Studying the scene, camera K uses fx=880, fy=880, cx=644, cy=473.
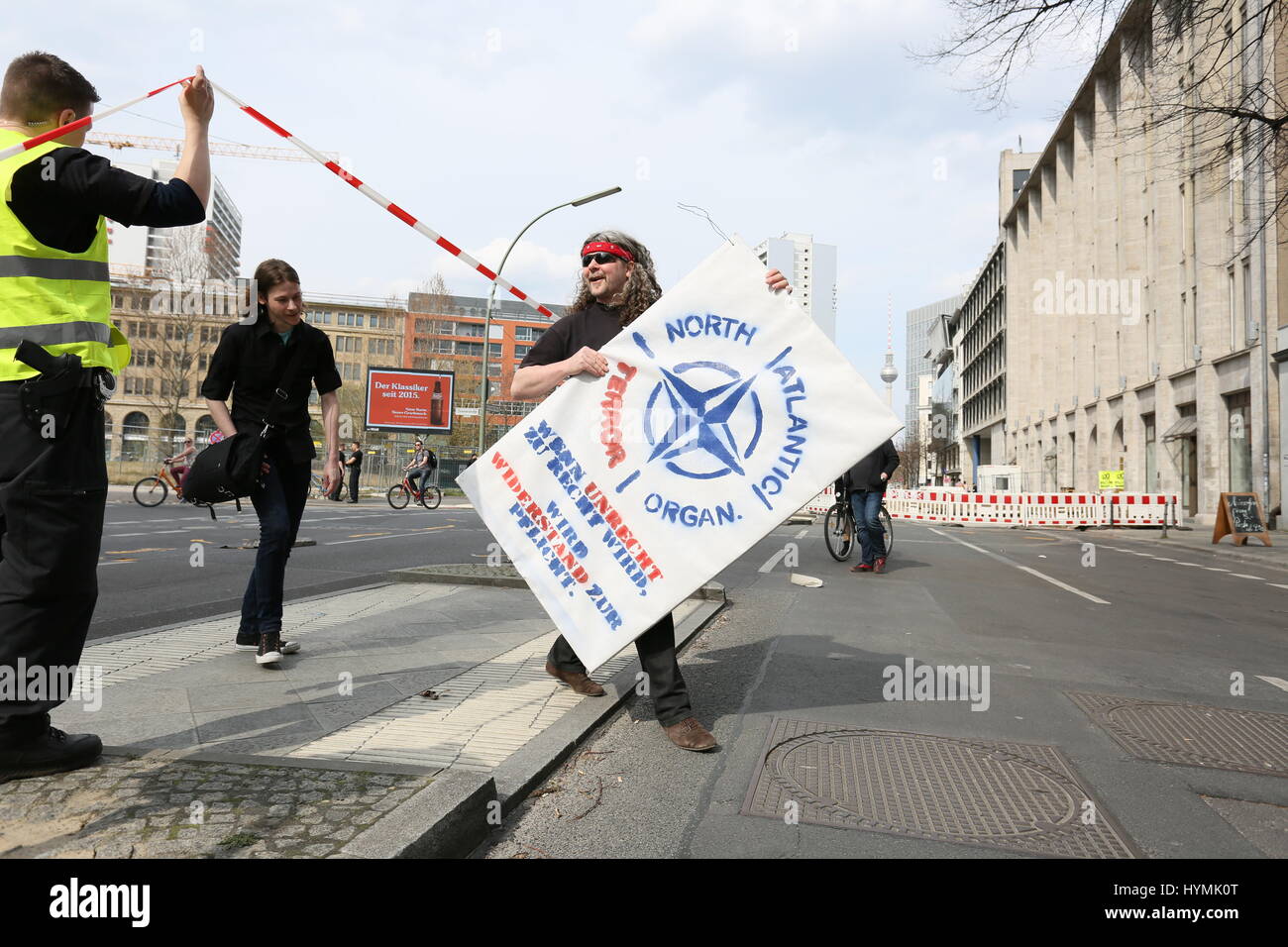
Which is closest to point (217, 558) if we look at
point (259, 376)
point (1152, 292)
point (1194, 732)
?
point (259, 376)

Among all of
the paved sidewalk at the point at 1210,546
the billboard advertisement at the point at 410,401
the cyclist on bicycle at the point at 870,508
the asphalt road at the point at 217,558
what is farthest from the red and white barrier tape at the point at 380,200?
the billboard advertisement at the point at 410,401

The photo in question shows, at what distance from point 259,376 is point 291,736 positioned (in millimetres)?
2048

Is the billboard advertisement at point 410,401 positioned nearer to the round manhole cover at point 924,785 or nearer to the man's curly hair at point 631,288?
the man's curly hair at point 631,288

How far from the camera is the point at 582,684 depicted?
4031 millimetres

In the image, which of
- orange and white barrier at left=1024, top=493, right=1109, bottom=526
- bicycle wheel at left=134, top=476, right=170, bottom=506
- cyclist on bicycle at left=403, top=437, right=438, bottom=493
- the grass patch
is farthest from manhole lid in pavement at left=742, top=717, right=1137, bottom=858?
orange and white barrier at left=1024, top=493, right=1109, bottom=526

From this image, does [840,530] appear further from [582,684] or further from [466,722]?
[466,722]

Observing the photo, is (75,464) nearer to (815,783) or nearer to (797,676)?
(815,783)

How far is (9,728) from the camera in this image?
2.56m

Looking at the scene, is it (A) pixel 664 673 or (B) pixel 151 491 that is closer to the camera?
(A) pixel 664 673

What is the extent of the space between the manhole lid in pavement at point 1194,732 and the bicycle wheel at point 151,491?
21173 millimetres

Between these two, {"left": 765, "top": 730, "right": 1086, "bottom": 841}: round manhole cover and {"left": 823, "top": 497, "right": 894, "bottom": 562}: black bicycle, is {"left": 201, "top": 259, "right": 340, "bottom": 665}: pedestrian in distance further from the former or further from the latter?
{"left": 823, "top": 497, "right": 894, "bottom": 562}: black bicycle

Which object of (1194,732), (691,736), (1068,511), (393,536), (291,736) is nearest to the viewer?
(291,736)
